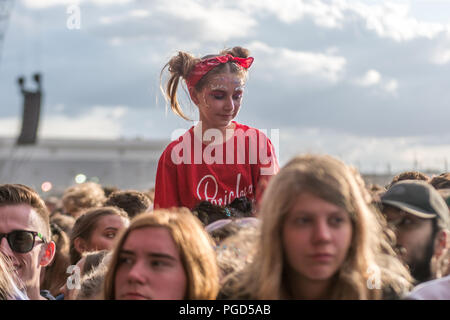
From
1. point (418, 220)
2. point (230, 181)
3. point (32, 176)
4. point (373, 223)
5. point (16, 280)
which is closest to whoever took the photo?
point (373, 223)

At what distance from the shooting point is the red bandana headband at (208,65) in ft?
11.8

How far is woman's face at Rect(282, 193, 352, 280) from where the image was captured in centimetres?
187

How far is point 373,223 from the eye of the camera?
6.75 feet

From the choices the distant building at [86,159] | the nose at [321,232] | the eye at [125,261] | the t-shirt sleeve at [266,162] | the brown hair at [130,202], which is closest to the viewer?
the nose at [321,232]

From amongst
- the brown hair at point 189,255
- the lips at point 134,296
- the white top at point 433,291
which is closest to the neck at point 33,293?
the brown hair at point 189,255

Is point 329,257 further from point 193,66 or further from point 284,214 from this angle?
point 193,66

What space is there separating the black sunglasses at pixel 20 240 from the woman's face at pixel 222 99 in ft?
4.26

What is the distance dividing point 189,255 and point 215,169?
4.62 feet

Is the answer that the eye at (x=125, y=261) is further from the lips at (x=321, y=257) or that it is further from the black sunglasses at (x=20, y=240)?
the black sunglasses at (x=20, y=240)

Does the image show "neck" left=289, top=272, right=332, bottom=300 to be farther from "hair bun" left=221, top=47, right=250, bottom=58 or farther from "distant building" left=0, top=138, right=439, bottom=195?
"distant building" left=0, top=138, right=439, bottom=195
